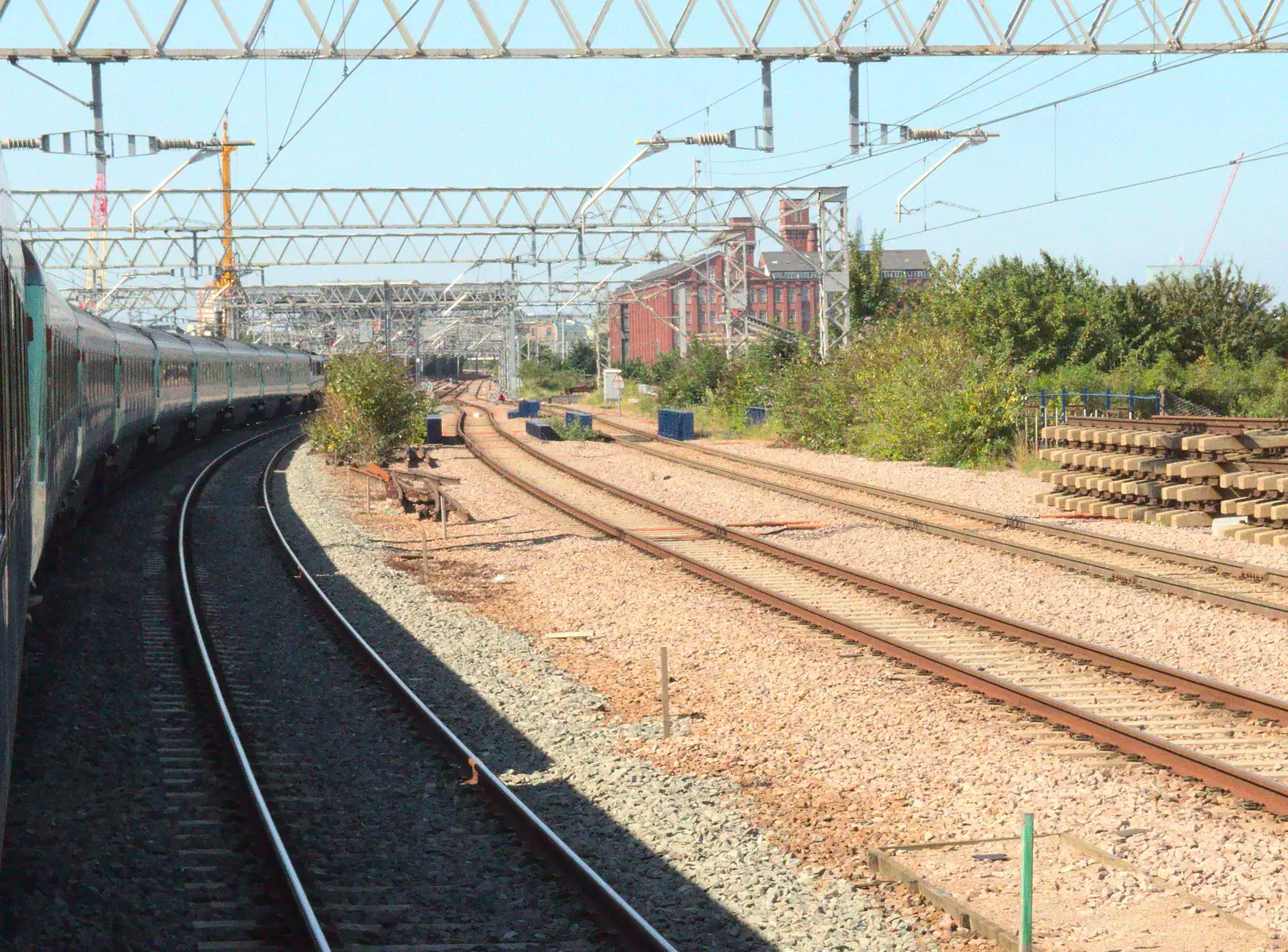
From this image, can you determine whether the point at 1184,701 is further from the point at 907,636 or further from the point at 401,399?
the point at 401,399

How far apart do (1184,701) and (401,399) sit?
2337 cm

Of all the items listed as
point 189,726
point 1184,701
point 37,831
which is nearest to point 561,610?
point 189,726

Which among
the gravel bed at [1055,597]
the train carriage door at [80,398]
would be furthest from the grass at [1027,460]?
the train carriage door at [80,398]

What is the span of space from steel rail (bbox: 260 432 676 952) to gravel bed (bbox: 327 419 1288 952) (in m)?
1.13

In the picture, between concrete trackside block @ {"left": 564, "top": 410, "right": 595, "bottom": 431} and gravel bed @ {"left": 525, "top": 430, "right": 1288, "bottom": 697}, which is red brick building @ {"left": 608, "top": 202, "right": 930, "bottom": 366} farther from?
gravel bed @ {"left": 525, "top": 430, "right": 1288, "bottom": 697}

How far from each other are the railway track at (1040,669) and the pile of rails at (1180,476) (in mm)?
5879

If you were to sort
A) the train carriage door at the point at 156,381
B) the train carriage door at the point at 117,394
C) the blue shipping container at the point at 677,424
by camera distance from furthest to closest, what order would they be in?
the blue shipping container at the point at 677,424, the train carriage door at the point at 156,381, the train carriage door at the point at 117,394

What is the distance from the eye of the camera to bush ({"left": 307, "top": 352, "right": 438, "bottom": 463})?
30484 millimetres

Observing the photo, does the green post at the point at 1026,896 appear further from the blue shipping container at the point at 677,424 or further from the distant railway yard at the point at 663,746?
the blue shipping container at the point at 677,424

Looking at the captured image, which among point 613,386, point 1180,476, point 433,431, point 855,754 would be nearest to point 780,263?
point 613,386

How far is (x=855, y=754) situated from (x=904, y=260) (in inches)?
4901

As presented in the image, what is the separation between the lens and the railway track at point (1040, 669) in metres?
8.20

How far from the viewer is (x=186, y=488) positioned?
86.1 ft

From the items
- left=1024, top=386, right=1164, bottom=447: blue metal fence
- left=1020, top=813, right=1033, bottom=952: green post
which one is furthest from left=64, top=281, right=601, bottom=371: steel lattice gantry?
left=1020, top=813, right=1033, bottom=952: green post
